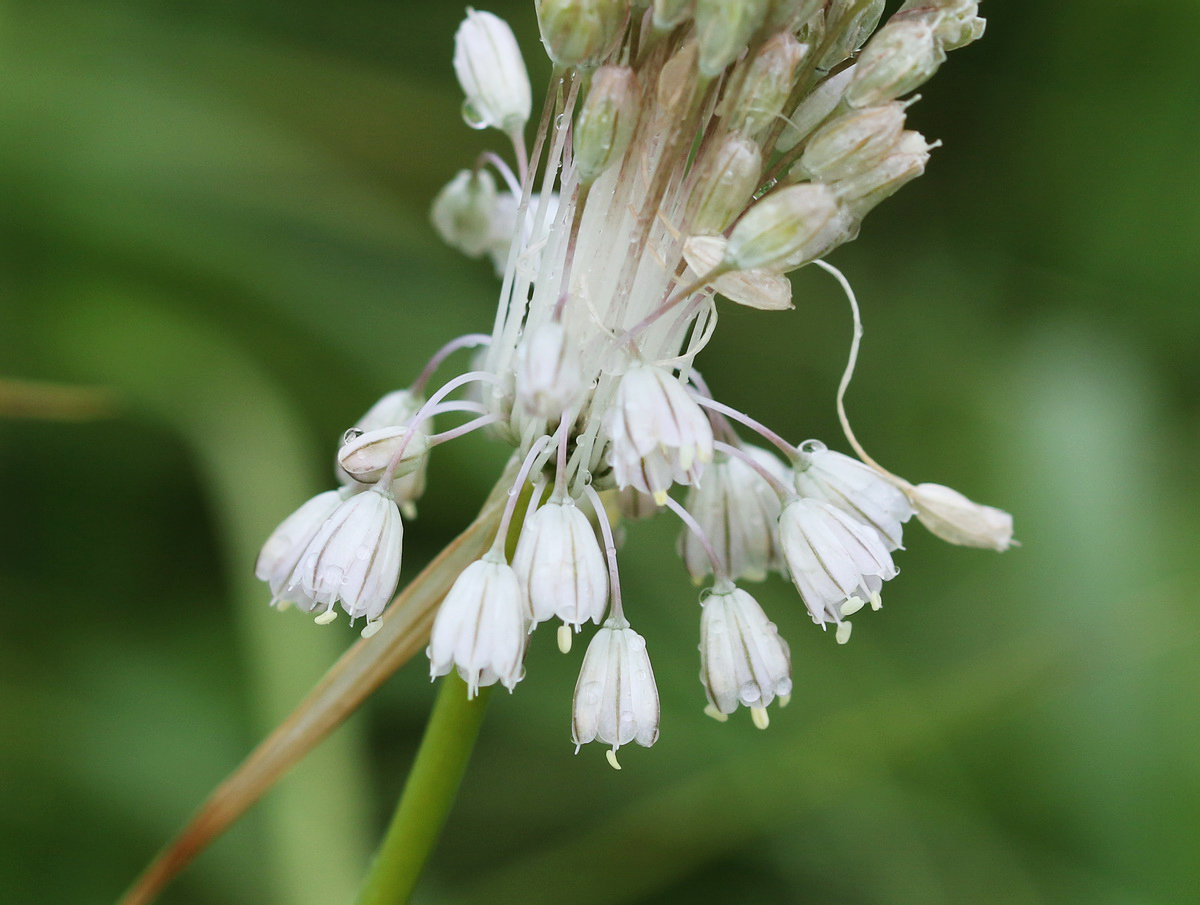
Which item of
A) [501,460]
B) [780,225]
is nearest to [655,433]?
[780,225]

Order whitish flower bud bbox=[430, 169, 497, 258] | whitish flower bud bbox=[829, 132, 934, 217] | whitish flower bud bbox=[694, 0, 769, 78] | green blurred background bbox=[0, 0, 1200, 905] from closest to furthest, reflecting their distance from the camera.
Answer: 1. whitish flower bud bbox=[694, 0, 769, 78]
2. whitish flower bud bbox=[829, 132, 934, 217]
3. whitish flower bud bbox=[430, 169, 497, 258]
4. green blurred background bbox=[0, 0, 1200, 905]

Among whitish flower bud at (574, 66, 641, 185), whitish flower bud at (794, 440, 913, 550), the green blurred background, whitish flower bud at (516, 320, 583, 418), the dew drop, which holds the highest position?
whitish flower bud at (574, 66, 641, 185)

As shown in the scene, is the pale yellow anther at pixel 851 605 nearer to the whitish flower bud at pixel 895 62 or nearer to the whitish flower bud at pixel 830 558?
the whitish flower bud at pixel 830 558

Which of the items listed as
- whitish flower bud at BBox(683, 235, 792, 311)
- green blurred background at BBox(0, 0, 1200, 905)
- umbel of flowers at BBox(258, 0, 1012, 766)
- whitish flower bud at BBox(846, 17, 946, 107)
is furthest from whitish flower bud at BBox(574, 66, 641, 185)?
green blurred background at BBox(0, 0, 1200, 905)

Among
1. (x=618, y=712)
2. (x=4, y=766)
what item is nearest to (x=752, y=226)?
(x=618, y=712)

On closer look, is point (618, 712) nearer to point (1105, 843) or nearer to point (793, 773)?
point (793, 773)

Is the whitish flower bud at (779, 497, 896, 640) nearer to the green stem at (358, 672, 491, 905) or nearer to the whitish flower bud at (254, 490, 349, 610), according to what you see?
the green stem at (358, 672, 491, 905)
